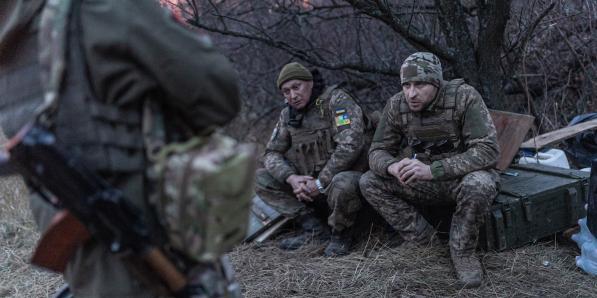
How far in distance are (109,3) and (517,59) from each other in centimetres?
505

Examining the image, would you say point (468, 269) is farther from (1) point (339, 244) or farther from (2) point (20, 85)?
(2) point (20, 85)

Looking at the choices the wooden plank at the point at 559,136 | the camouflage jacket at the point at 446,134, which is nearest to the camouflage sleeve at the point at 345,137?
the camouflage jacket at the point at 446,134

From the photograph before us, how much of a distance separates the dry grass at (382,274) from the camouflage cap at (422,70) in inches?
44.4

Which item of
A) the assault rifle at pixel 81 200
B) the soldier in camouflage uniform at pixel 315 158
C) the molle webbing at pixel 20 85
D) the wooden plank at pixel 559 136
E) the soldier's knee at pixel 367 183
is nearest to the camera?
the assault rifle at pixel 81 200

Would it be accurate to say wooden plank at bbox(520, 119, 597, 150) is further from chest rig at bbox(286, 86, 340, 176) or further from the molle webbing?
the molle webbing

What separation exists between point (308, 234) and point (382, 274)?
1.06 meters

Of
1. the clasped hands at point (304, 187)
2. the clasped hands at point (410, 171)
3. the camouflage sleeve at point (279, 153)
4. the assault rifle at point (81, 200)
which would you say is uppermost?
the assault rifle at point (81, 200)

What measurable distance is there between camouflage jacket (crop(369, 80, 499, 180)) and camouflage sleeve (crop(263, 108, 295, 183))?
81 cm

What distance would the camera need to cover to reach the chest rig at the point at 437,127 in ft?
14.3

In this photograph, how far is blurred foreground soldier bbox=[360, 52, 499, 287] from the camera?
4176mm

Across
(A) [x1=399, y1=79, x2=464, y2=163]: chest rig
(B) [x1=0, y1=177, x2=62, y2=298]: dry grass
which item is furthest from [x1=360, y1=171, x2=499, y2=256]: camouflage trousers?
(B) [x1=0, y1=177, x2=62, y2=298]: dry grass

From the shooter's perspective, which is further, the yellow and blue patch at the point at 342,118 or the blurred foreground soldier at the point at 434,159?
the yellow and blue patch at the point at 342,118

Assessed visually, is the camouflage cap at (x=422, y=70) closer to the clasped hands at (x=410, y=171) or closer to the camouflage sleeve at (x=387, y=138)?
the camouflage sleeve at (x=387, y=138)

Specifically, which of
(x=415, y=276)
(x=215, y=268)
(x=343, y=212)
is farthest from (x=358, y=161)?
(x=215, y=268)
